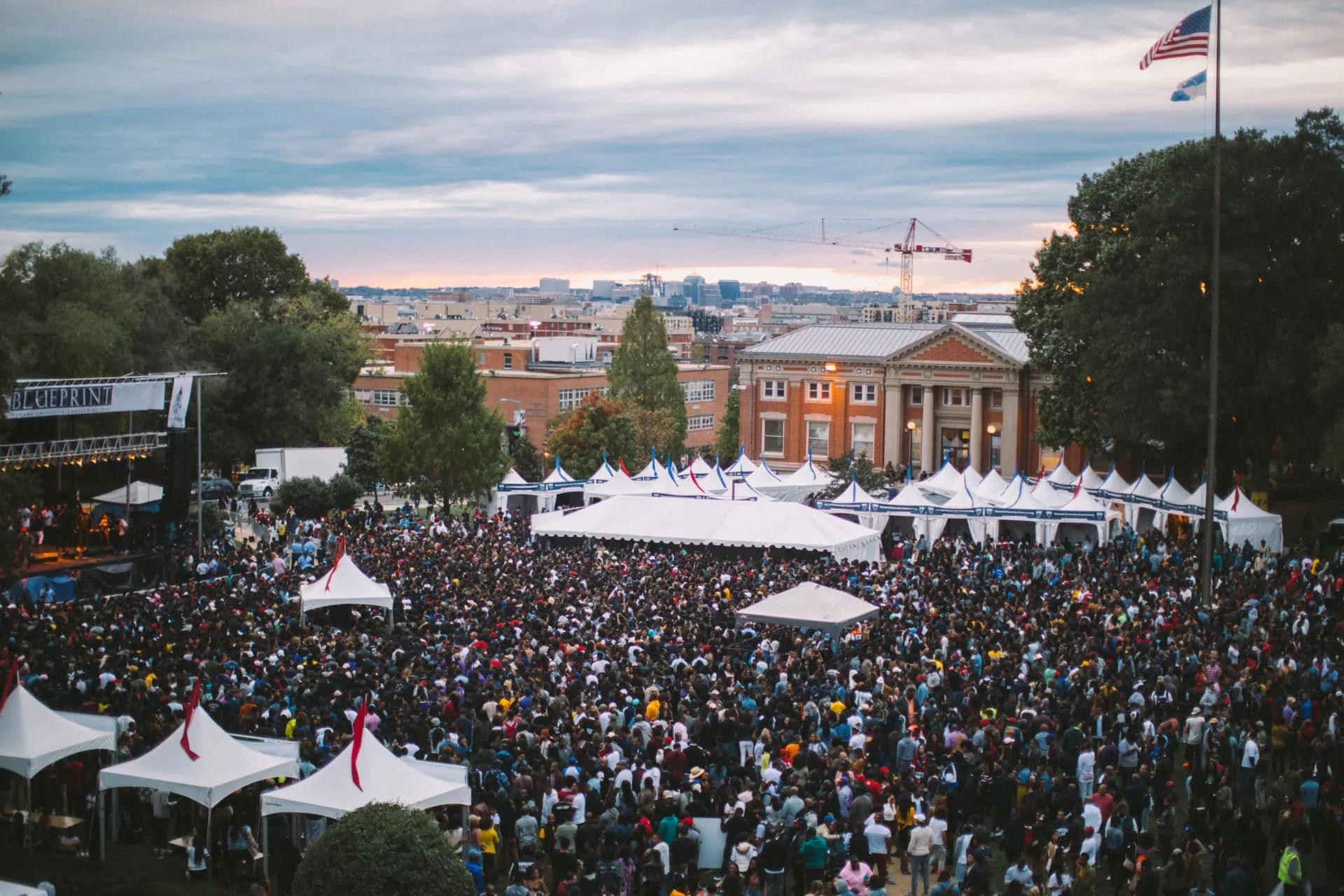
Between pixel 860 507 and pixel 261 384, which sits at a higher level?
pixel 261 384

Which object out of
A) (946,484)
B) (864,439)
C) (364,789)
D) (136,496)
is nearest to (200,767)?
(364,789)

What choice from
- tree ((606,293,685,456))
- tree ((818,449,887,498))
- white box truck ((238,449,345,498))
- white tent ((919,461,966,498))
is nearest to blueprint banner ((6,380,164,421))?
white box truck ((238,449,345,498))

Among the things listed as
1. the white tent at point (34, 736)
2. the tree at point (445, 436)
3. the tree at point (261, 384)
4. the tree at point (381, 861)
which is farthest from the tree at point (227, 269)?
the tree at point (381, 861)

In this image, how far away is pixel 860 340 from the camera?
2547 inches

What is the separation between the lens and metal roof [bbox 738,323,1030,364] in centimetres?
6175

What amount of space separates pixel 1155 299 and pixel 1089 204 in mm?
8821

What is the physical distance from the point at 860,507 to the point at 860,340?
2675 cm

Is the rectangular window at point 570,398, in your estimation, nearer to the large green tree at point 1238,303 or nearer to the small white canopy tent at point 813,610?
the large green tree at point 1238,303

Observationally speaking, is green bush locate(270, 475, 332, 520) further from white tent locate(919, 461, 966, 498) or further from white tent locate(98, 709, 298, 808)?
white tent locate(98, 709, 298, 808)

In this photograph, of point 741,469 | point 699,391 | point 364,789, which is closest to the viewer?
A: point 364,789

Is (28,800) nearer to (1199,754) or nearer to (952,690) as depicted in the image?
(952,690)

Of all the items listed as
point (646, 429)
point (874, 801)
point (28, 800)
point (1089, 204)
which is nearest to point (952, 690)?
point (874, 801)

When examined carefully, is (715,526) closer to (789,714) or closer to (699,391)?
(789,714)

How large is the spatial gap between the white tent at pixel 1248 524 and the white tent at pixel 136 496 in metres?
27.6
